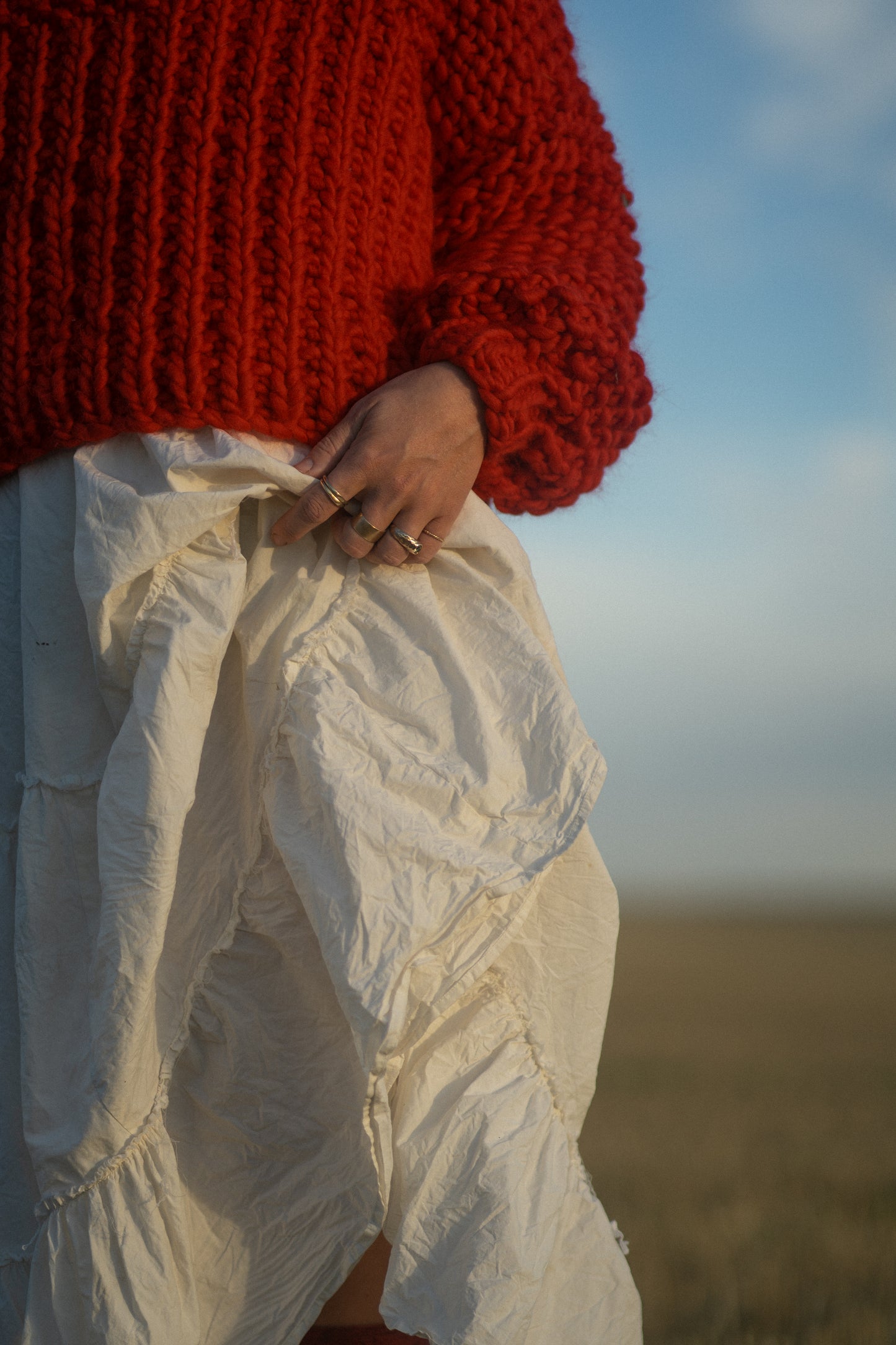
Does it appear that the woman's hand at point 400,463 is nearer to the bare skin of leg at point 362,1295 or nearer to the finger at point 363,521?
the finger at point 363,521

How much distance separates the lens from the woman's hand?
37.0 inches

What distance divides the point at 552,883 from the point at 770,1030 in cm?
354

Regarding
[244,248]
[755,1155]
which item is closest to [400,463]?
[244,248]

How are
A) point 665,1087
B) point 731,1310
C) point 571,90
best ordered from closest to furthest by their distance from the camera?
point 571,90, point 731,1310, point 665,1087

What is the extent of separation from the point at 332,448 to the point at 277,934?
472 millimetres

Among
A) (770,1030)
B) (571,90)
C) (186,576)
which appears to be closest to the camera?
(186,576)

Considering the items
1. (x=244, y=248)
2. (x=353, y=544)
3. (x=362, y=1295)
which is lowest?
(x=362, y=1295)

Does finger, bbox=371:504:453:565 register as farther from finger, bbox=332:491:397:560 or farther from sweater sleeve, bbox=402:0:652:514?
sweater sleeve, bbox=402:0:652:514

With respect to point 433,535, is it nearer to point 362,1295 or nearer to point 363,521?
point 363,521

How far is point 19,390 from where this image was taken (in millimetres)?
979

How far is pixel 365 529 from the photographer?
957 millimetres

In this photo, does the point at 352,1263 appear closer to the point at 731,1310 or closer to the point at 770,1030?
the point at 731,1310

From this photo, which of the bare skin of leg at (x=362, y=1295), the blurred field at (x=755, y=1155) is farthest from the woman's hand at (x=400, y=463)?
the blurred field at (x=755, y=1155)

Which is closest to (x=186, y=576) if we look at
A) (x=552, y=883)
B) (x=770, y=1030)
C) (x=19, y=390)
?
(x=19, y=390)
